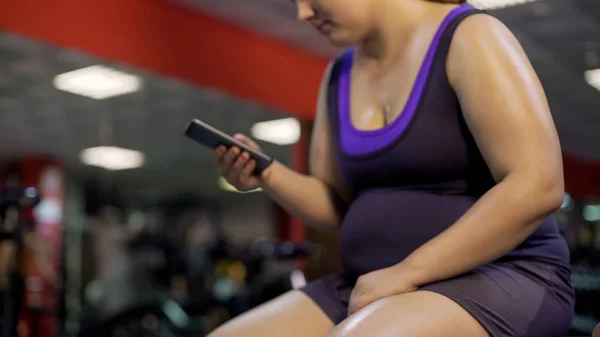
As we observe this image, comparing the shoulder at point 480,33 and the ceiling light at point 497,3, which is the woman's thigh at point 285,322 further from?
the ceiling light at point 497,3

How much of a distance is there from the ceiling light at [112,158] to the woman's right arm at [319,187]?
8258 mm

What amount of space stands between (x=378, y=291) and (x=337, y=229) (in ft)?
1.23

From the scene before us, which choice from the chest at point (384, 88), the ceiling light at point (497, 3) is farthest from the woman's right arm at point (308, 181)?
the ceiling light at point (497, 3)

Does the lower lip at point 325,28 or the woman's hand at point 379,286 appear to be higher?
the lower lip at point 325,28

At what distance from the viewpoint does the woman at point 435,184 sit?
761 millimetres

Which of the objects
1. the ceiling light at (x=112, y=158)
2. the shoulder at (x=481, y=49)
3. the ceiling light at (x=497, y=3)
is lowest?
the ceiling light at (x=112, y=158)

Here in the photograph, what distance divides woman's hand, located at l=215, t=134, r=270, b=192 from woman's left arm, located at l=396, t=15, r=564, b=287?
39 centimetres

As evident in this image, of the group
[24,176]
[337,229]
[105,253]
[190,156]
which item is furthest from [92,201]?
[337,229]

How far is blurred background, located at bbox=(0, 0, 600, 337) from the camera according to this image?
12.8 ft

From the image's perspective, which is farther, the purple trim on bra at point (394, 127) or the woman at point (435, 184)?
the purple trim on bra at point (394, 127)

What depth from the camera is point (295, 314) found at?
0.97 m

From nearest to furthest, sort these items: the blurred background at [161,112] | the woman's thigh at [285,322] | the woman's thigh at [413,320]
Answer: the woman's thigh at [413,320]
the woman's thigh at [285,322]
the blurred background at [161,112]

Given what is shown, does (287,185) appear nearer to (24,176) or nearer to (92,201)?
(24,176)

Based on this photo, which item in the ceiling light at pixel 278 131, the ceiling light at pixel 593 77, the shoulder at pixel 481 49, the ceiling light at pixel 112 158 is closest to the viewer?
the shoulder at pixel 481 49
